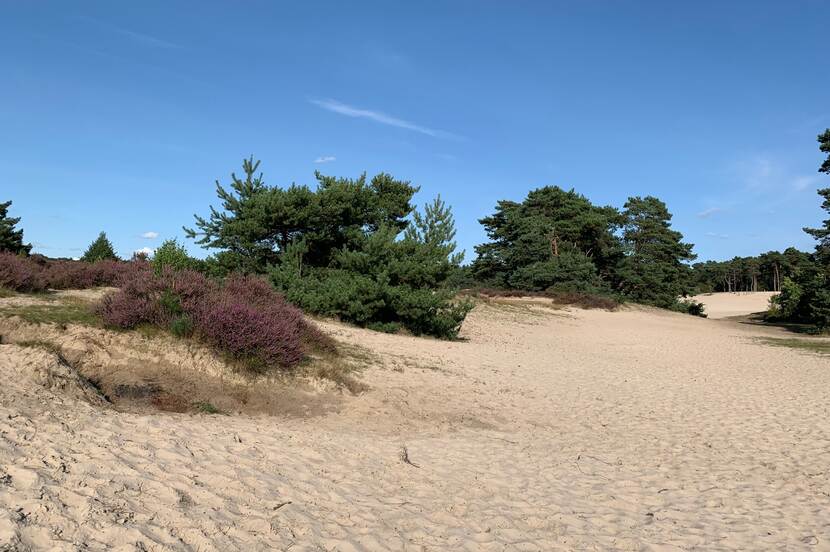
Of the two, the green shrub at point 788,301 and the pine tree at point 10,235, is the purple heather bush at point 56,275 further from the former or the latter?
the green shrub at point 788,301

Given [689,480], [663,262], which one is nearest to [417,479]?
[689,480]

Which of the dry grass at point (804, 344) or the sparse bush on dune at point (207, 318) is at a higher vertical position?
the sparse bush on dune at point (207, 318)

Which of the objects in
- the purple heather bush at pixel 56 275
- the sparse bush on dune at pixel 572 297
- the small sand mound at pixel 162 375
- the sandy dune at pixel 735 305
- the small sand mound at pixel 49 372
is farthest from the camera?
the sandy dune at pixel 735 305

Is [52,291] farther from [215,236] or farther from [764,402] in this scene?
[764,402]

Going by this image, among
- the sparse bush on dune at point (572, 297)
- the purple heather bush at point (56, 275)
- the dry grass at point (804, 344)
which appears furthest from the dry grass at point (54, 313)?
the sparse bush on dune at point (572, 297)

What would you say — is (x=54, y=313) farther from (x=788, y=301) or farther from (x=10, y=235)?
(x=788, y=301)

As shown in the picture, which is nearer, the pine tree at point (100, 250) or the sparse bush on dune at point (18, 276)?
the sparse bush on dune at point (18, 276)

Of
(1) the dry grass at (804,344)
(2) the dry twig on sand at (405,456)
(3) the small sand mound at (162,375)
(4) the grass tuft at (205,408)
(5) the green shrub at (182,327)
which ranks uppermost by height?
(5) the green shrub at (182,327)

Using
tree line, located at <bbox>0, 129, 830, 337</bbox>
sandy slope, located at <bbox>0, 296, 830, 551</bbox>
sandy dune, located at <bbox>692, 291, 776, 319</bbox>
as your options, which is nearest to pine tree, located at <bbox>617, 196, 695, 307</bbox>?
sandy dune, located at <bbox>692, 291, 776, 319</bbox>

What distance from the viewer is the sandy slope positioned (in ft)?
13.1

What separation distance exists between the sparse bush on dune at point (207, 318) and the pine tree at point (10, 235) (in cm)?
2384

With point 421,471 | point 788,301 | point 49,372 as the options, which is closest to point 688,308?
point 788,301

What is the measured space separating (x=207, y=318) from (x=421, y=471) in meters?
4.86

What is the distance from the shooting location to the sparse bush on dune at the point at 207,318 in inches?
362
